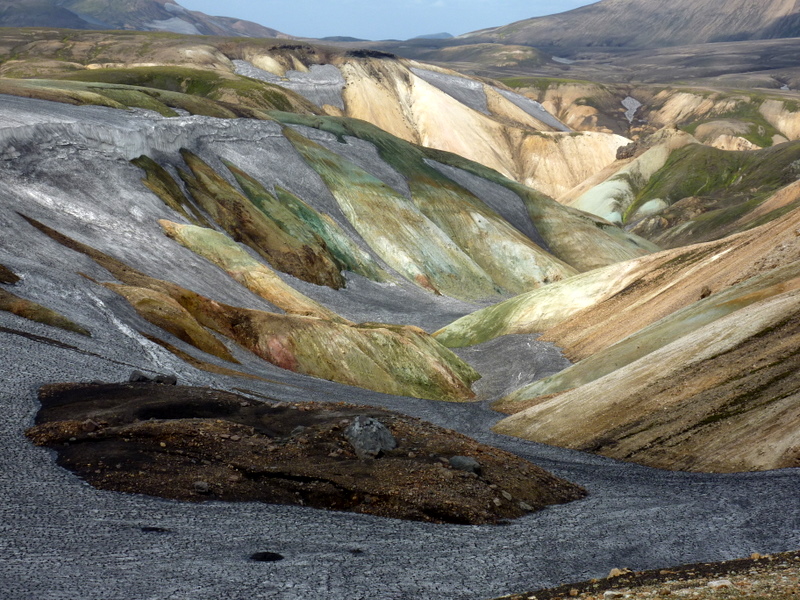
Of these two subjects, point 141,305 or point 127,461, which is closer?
point 127,461

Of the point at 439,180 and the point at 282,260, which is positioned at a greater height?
the point at 439,180

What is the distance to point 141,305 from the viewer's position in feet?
144

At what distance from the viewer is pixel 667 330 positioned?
43.3 metres

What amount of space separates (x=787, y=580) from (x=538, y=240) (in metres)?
118

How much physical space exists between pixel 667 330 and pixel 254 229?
49571 millimetres

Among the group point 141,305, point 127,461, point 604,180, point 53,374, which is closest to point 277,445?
point 127,461

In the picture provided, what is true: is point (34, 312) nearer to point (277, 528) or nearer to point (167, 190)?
point (277, 528)

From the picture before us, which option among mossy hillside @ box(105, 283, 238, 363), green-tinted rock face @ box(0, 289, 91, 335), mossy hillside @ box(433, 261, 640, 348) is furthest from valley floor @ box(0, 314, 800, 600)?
mossy hillside @ box(433, 261, 640, 348)

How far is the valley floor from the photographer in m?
15.2

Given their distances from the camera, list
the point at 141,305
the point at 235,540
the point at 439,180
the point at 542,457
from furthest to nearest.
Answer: the point at 439,180
the point at 141,305
the point at 542,457
the point at 235,540

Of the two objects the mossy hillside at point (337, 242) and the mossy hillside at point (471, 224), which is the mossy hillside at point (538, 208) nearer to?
the mossy hillside at point (471, 224)

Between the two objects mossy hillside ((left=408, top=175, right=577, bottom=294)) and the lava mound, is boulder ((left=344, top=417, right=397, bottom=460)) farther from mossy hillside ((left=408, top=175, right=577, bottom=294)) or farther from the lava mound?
mossy hillside ((left=408, top=175, right=577, bottom=294))

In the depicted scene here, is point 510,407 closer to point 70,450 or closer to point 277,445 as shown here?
point 277,445

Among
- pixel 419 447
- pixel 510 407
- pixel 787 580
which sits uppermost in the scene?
pixel 787 580
